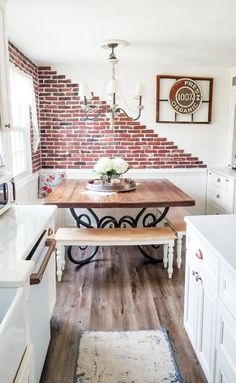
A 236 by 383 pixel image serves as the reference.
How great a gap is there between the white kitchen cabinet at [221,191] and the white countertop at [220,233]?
1889 mm

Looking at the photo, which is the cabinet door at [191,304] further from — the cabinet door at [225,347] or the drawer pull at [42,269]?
the drawer pull at [42,269]

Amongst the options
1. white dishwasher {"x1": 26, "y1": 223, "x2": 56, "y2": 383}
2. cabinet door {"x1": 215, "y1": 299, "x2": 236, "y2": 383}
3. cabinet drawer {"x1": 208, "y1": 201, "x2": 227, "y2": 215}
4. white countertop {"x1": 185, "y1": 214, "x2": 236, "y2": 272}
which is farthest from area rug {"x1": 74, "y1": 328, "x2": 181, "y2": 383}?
cabinet drawer {"x1": 208, "y1": 201, "x2": 227, "y2": 215}

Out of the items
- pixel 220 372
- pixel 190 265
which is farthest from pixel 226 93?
pixel 220 372

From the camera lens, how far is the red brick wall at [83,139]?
4238 millimetres

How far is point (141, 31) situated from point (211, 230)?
2.00 meters

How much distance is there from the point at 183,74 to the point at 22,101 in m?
2.16

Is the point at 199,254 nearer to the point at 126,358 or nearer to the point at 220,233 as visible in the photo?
the point at 220,233

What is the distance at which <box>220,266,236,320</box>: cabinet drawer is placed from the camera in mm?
1291

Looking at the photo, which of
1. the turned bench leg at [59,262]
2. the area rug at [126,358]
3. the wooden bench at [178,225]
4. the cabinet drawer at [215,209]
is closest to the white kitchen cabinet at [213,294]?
the area rug at [126,358]

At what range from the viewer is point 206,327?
164 cm

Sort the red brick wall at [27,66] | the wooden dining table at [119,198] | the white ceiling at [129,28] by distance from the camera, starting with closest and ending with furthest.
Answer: the white ceiling at [129,28] → the wooden dining table at [119,198] → the red brick wall at [27,66]

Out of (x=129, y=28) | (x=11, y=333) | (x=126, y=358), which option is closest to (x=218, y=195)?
(x=129, y=28)

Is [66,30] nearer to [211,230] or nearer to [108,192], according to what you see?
[108,192]

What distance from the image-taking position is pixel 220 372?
1425 mm
